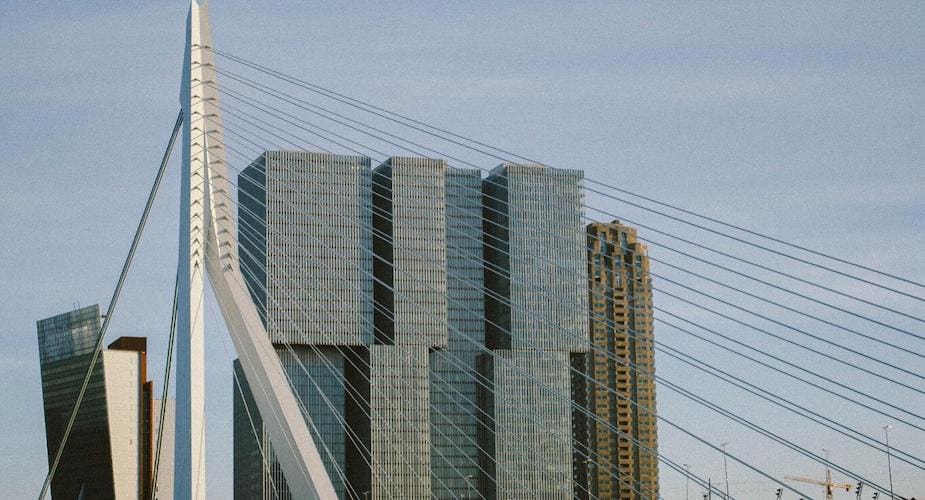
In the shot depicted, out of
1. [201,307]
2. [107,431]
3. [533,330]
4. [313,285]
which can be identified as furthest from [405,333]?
[201,307]

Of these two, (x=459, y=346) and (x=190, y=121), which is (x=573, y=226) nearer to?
(x=459, y=346)

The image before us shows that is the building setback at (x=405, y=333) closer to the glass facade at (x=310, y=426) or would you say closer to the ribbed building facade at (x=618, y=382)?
the glass facade at (x=310, y=426)

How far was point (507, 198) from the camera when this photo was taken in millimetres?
96938

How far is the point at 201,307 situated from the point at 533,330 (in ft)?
263

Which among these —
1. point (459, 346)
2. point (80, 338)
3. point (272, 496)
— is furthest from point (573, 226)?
point (80, 338)

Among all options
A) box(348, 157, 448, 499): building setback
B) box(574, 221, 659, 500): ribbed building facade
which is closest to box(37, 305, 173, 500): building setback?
box(348, 157, 448, 499): building setback

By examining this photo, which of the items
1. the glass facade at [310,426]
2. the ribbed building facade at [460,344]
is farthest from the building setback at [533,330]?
the glass facade at [310,426]

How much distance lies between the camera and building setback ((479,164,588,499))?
9388 cm

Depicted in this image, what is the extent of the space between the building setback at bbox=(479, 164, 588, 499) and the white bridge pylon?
7558 centimetres

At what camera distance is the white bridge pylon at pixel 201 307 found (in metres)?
Result: 14.0

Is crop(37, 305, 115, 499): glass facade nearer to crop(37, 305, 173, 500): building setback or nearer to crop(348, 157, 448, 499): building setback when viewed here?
crop(37, 305, 173, 500): building setback

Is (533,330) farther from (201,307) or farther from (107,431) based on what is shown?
(201,307)

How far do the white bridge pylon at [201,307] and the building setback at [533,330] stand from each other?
75.6 metres

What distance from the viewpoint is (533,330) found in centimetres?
9506
